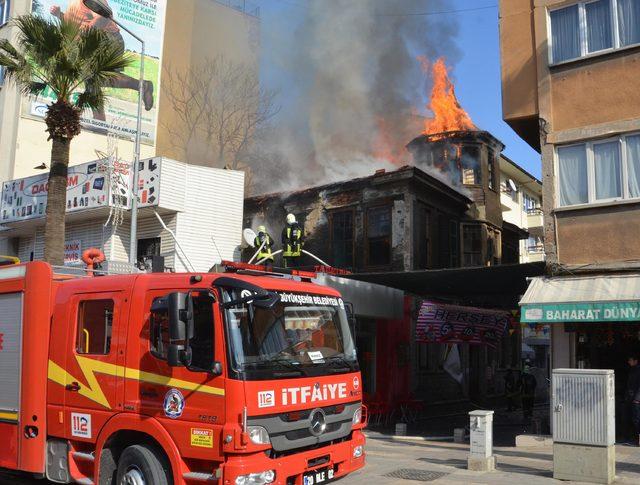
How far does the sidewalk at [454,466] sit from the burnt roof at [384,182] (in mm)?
10597

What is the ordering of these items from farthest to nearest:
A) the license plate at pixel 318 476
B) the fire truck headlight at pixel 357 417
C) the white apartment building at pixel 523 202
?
1. the white apartment building at pixel 523 202
2. the fire truck headlight at pixel 357 417
3. the license plate at pixel 318 476

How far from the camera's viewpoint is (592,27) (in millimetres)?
12062

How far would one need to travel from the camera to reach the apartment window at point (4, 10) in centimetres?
2702

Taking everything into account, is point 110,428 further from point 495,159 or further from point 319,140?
point 319,140

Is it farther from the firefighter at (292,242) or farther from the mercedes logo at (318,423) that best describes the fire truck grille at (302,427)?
the firefighter at (292,242)

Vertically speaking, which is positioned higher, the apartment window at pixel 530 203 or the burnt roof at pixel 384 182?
the apartment window at pixel 530 203

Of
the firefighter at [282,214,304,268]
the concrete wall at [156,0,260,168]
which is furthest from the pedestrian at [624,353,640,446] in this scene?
the concrete wall at [156,0,260,168]

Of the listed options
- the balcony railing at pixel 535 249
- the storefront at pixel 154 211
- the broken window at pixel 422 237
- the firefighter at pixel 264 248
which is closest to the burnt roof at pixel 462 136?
the broken window at pixel 422 237

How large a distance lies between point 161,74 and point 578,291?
2569cm

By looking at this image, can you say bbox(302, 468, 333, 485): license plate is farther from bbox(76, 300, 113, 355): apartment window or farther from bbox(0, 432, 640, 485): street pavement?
bbox(76, 300, 113, 355): apartment window

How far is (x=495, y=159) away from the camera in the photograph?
26953 millimetres

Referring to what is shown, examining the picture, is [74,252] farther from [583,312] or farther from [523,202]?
[523,202]

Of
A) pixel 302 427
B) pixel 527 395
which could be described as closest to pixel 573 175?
→ pixel 302 427

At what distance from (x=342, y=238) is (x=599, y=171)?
11379mm
